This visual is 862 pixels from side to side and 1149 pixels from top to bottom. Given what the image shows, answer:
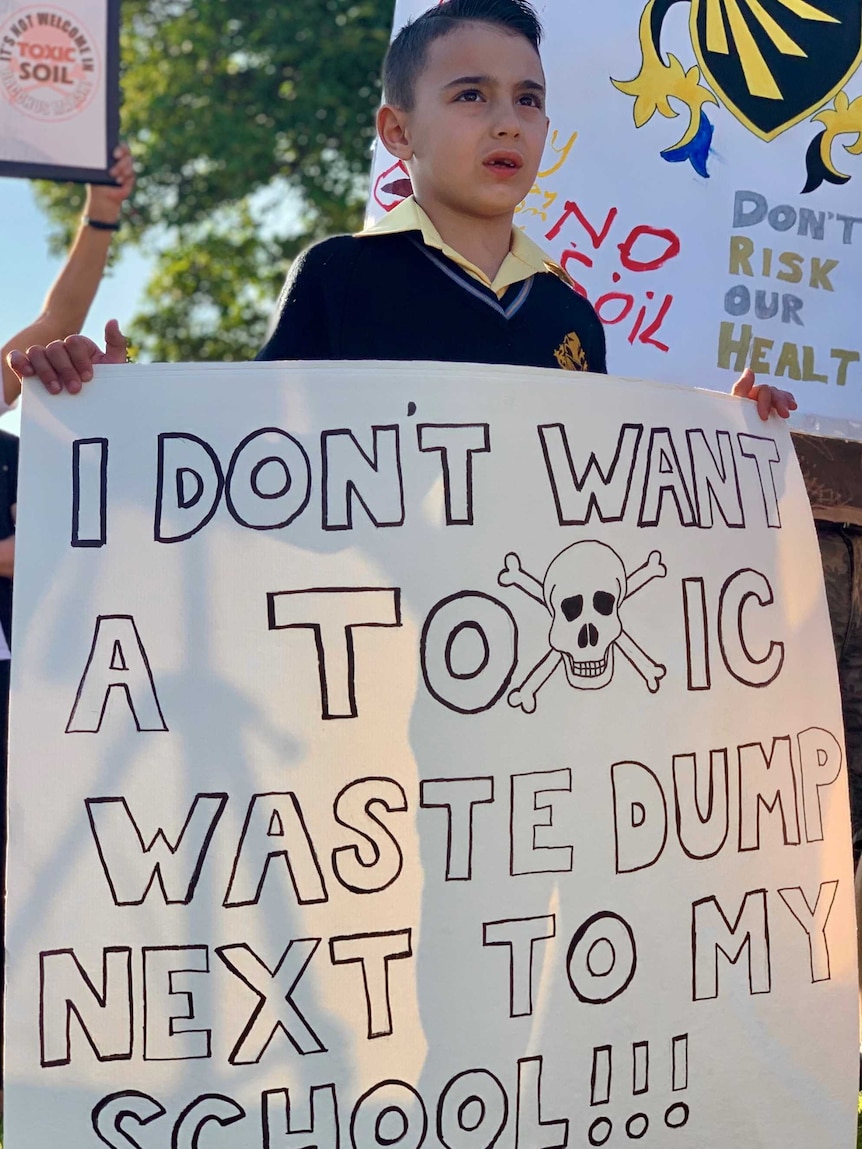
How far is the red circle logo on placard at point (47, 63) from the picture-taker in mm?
3793

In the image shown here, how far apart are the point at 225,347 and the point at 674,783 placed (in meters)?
12.2

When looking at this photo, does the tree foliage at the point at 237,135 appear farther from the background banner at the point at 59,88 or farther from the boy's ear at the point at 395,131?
the boy's ear at the point at 395,131

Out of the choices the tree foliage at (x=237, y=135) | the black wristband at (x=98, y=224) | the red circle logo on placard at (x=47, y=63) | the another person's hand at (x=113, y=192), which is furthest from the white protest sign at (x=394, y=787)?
the tree foliage at (x=237, y=135)

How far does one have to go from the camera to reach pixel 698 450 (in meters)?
2.02

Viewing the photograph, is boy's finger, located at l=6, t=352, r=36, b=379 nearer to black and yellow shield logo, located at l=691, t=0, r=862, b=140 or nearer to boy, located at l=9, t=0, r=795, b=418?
boy, located at l=9, t=0, r=795, b=418

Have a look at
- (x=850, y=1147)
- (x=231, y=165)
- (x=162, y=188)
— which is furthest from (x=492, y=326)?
(x=162, y=188)

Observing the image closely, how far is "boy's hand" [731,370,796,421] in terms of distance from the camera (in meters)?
2.12

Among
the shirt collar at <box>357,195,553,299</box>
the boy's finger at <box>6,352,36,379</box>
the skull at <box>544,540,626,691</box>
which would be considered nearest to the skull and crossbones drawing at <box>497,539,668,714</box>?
the skull at <box>544,540,626,691</box>

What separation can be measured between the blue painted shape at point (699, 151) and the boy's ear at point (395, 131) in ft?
2.78

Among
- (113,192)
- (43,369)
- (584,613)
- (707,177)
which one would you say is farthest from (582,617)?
(113,192)

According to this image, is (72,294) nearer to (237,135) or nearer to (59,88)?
(59,88)

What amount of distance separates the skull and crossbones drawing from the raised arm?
131 centimetres

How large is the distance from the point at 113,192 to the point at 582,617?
212 cm

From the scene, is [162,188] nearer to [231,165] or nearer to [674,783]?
[231,165]
